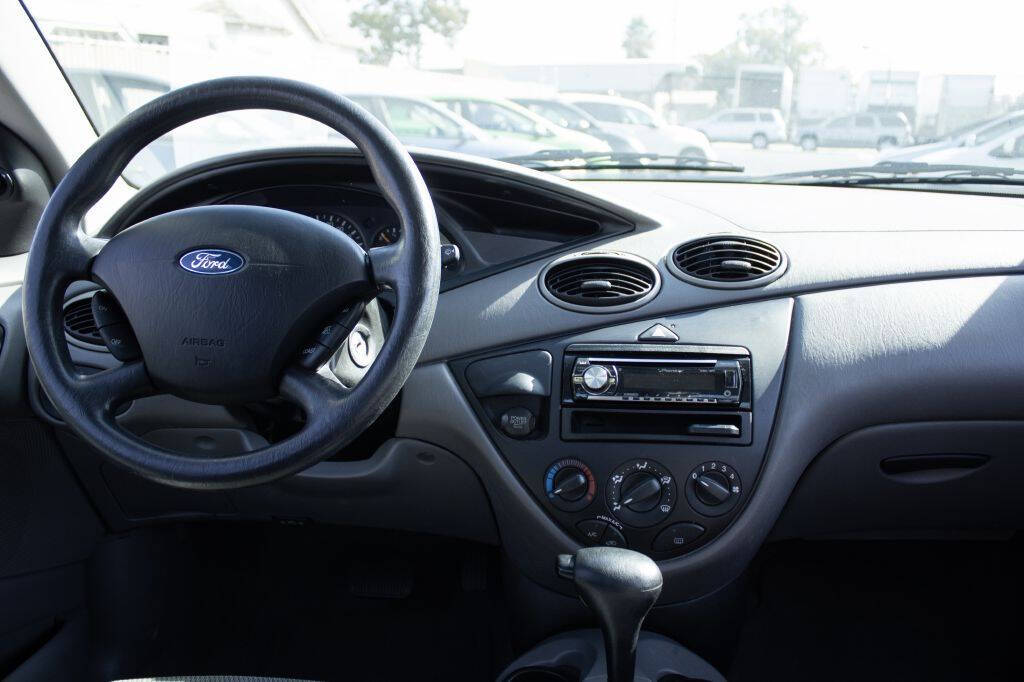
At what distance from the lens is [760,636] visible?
7.97 ft

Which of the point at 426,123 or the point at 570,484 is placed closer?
the point at 570,484

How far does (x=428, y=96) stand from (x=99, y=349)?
1.35 metres

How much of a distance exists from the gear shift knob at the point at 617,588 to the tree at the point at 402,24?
1900mm

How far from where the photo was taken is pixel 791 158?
2.32 metres

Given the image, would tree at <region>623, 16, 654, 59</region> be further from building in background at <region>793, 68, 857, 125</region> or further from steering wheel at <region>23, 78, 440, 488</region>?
steering wheel at <region>23, 78, 440, 488</region>

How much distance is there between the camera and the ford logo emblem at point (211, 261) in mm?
1312

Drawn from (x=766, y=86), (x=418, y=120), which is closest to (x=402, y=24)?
(x=418, y=120)

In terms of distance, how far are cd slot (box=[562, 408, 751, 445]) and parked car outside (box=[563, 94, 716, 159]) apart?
84 cm

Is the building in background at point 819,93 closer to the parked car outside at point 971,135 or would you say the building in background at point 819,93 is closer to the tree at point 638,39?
the parked car outside at point 971,135

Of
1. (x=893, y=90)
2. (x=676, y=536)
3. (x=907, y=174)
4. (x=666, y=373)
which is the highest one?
(x=893, y=90)

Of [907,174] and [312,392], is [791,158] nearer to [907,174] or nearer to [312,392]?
[907,174]

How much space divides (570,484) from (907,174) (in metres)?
1.18

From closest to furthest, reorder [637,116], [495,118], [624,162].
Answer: [624,162], [637,116], [495,118]

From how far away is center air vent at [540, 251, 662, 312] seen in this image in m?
1.79
